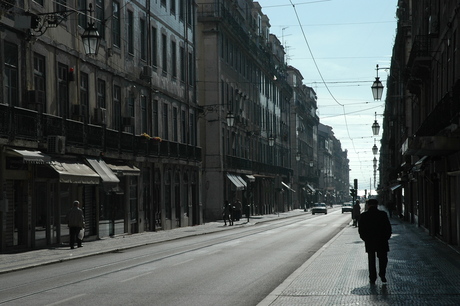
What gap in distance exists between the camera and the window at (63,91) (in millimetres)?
30781

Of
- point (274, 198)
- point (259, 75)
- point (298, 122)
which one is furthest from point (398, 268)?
point (298, 122)

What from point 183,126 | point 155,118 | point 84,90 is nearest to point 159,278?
point 84,90

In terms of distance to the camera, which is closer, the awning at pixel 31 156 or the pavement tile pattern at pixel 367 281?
the pavement tile pattern at pixel 367 281

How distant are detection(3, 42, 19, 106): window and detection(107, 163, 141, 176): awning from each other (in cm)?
882

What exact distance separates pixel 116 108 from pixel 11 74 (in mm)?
11197

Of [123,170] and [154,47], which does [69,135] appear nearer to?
[123,170]

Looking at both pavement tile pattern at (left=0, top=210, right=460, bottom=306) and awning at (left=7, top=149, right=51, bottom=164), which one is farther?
awning at (left=7, top=149, right=51, bottom=164)

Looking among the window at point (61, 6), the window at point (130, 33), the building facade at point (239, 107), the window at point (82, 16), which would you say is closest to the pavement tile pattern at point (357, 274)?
the window at point (61, 6)

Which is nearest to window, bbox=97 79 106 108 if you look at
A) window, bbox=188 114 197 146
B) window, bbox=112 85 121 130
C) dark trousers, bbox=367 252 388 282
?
window, bbox=112 85 121 130

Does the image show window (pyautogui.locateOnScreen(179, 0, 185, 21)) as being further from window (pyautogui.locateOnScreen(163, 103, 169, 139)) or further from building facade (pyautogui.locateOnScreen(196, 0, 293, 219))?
building facade (pyautogui.locateOnScreen(196, 0, 293, 219))

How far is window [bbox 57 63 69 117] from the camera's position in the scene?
30.8 m

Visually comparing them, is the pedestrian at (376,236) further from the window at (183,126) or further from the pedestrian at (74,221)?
the window at (183,126)

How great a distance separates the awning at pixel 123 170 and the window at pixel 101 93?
8.47ft

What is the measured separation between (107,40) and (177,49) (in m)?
13.4
